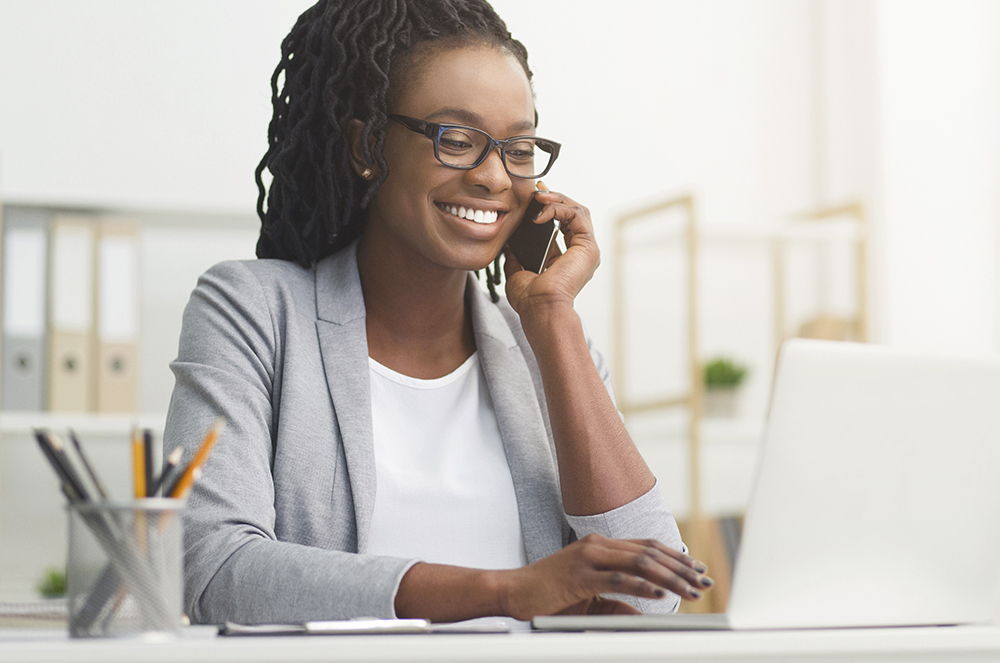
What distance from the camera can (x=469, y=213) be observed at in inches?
61.5

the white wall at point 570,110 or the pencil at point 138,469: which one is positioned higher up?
the white wall at point 570,110

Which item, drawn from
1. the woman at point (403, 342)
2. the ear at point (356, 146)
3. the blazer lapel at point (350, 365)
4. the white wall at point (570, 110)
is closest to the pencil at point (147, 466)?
the woman at point (403, 342)

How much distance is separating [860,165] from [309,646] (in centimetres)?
310

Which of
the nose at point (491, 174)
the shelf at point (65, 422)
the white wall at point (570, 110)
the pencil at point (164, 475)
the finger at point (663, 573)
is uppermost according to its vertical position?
the white wall at point (570, 110)

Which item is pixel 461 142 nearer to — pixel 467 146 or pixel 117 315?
pixel 467 146

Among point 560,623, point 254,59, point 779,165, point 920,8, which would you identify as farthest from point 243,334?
point 920,8

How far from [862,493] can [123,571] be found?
0.50 metres

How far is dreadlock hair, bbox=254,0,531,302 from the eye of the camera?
1557 mm

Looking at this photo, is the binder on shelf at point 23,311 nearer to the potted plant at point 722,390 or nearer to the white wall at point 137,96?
the white wall at point 137,96

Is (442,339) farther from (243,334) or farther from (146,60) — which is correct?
(146,60)

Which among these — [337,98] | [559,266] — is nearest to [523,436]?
[559,266]

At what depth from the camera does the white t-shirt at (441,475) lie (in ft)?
4.77

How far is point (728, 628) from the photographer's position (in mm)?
867

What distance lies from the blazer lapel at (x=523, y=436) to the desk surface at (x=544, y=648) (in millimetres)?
664
